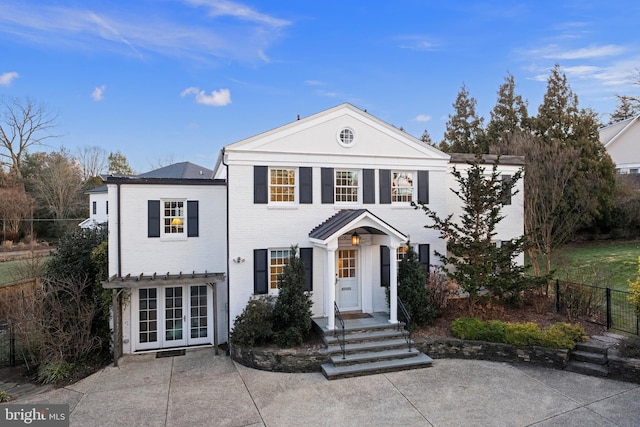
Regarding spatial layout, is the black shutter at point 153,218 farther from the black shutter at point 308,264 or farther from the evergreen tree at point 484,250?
the evergreen tree at point 484,250

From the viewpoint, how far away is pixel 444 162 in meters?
13.5

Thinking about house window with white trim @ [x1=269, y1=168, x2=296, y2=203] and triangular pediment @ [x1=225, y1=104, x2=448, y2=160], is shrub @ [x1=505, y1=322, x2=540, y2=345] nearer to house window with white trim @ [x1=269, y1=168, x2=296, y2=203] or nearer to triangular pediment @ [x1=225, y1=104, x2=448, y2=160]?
triangular pediment @ [x1=225, y1=104, x2=448, y2=160]

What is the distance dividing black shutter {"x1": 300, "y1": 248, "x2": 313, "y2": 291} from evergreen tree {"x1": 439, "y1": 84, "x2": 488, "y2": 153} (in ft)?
84.8

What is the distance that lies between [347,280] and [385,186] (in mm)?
3469

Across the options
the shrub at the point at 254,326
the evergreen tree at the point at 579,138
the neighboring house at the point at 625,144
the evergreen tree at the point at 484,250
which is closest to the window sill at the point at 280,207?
the shrub at the point at 254,326

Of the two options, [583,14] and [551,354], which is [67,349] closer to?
[551,354]

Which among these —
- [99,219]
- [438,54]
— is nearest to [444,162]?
[438,54]

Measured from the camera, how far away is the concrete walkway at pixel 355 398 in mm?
7215

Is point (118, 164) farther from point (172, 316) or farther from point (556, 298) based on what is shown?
point (556, 298)

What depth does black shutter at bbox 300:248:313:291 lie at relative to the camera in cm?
1194

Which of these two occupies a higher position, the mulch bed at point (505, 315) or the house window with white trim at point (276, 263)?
the house window with white trim at point (276, 263)

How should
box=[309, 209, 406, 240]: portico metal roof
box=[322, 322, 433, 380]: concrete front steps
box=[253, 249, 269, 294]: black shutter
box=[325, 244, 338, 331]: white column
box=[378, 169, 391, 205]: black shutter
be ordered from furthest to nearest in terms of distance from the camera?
box=[378, 169, 391, 205]: black shutter
box=[253, 249, 269, 294]: black shutter
box=[309, 209, 406, 240]: portico metal roof
box=[325, 244, 338, 331]: white column
box=[322, 322, 433, 380]: concrete front steps

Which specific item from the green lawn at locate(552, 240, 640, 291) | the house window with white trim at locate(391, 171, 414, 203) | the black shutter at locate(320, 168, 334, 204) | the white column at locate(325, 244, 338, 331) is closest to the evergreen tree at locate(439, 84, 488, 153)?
the green lawn at locate(552, 240, 640, 291)

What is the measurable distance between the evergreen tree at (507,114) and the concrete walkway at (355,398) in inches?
898
